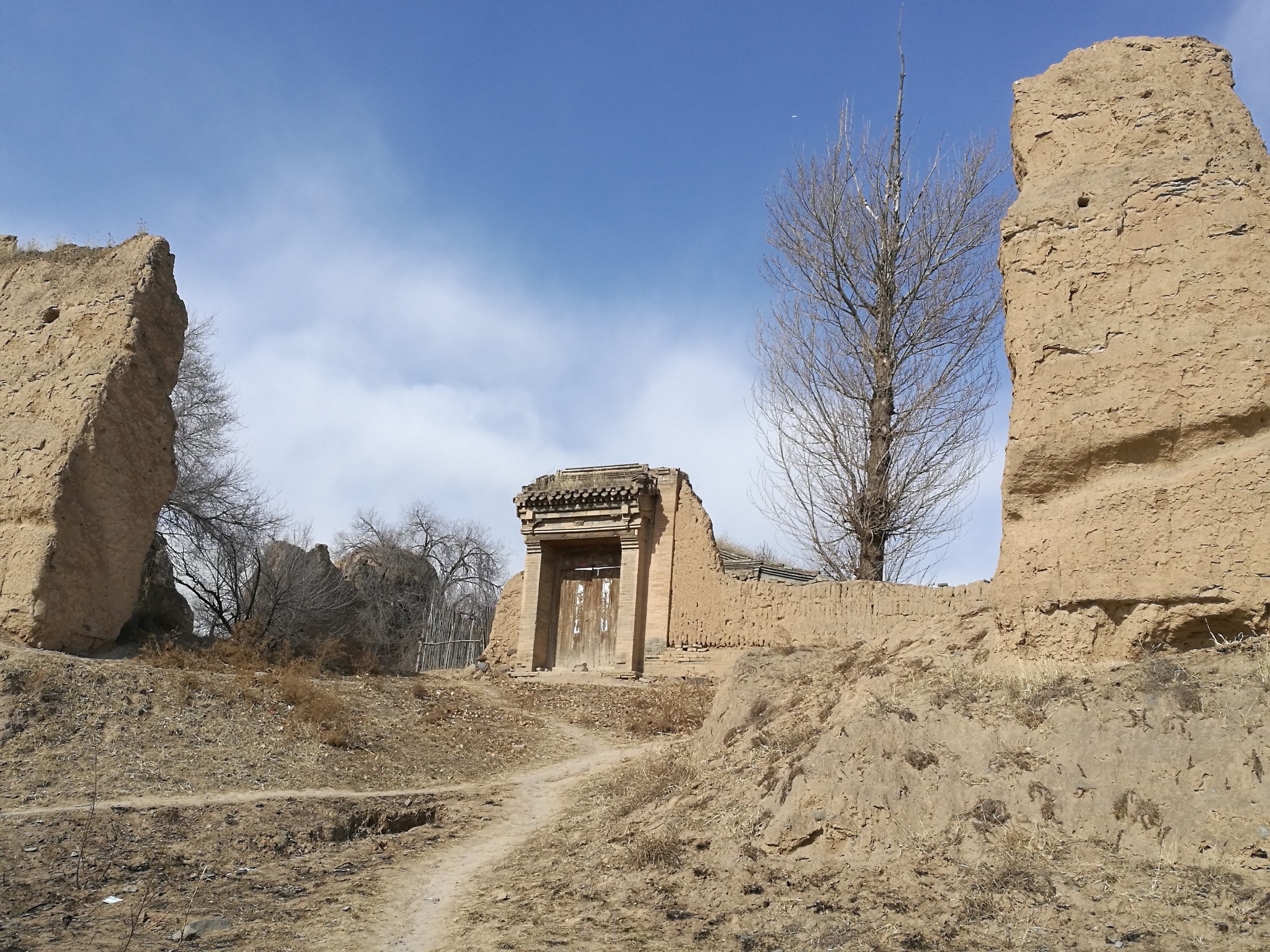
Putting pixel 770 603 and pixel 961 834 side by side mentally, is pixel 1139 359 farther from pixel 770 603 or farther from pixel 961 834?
pixel 770 603

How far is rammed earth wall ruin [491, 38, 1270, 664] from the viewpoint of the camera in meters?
5.14

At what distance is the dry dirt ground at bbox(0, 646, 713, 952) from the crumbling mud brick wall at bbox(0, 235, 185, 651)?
0.74 meters

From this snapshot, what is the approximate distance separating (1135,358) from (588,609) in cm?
1326

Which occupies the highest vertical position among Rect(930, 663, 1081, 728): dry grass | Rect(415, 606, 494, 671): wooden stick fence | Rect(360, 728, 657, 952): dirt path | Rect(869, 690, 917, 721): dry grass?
Rect(415, 606, 494, 671): wooden stick fence

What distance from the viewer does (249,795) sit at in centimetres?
782

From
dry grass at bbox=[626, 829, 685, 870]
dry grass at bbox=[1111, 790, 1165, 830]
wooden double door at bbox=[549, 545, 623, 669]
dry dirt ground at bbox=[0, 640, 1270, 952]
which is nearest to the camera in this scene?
dry dirt ground at bbox=[0, 640, 1270, 952]

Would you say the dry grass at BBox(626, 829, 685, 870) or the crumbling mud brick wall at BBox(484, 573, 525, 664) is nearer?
the dry grass at BBox(626, 829, 685, 870)

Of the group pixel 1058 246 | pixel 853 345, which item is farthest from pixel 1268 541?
pixel 853 345

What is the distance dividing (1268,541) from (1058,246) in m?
2.10

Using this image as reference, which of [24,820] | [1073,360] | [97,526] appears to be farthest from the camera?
[97,526]

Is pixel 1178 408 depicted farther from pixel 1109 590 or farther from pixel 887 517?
pixel 887 517

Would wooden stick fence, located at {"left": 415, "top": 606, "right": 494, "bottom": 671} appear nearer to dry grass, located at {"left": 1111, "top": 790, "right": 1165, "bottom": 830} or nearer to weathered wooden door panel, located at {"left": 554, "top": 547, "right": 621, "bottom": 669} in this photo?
weathered wooden door panel, located at {"left": 554, "top": 547, "right": 621, "bottom": 669}

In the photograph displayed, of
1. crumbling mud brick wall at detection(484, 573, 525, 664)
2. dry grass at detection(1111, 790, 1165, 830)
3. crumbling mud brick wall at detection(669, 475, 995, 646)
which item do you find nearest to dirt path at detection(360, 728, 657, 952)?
dry grass at detection(1111, 790, 1165, 830)

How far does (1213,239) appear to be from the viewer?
5.52 metres
